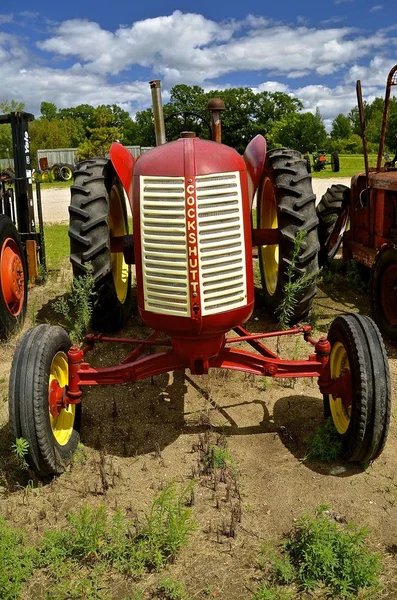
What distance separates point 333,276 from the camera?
7.38 m

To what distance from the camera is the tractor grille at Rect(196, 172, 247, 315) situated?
2.92 metres

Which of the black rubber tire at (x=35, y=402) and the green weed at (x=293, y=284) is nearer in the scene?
the black rubber tire at (x=35, y=402)

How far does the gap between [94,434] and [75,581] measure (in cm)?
132

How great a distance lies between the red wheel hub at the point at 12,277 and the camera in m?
5.39

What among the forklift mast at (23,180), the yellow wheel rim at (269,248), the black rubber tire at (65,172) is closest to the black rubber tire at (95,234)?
the yellow wheel rim at (269,248)

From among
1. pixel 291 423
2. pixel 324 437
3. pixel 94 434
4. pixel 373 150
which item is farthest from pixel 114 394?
pixel 373 150

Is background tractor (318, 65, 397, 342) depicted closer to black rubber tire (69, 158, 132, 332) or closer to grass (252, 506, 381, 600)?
black rubber tire (69, 158, 132, 332)

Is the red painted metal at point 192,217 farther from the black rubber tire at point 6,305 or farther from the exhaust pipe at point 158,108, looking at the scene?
the black rubber tire at point 6,305

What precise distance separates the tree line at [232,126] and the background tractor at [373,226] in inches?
1240

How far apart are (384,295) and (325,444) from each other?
2.30 meters

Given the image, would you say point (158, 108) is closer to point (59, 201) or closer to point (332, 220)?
point (332, 220)

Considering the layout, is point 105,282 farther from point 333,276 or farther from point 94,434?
point 333,276

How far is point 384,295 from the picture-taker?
5367 mm

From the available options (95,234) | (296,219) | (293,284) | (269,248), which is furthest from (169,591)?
(269,248)
